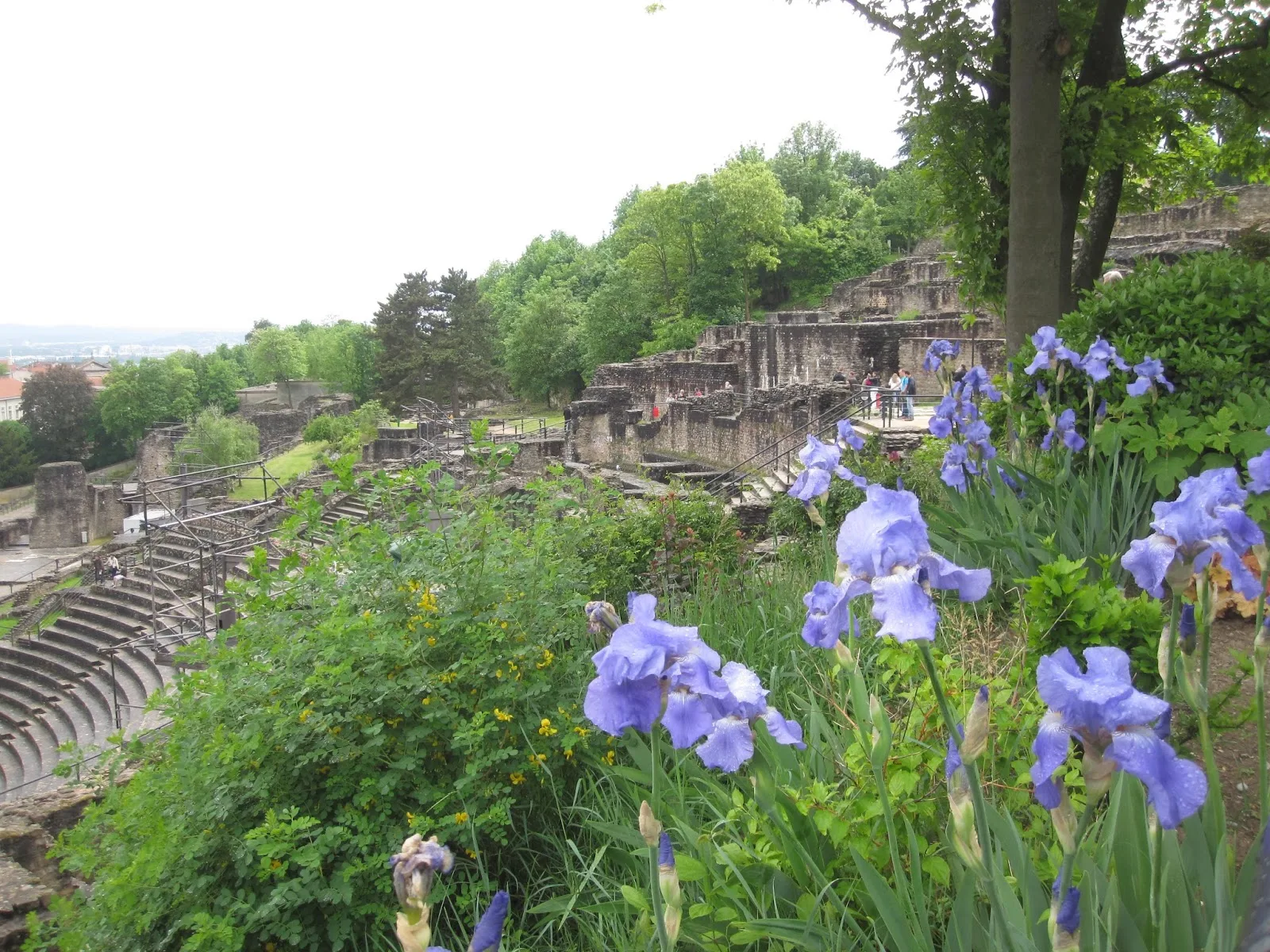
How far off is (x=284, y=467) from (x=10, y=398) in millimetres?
60867

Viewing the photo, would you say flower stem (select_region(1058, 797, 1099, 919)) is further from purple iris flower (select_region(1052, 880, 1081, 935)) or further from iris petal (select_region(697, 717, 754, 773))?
iris petal (select_region(697, 717, 754, 773))

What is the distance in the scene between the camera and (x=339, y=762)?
3.38m

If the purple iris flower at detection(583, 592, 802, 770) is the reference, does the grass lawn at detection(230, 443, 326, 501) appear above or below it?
below

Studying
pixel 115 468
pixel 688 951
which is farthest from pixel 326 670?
pixel 115 468

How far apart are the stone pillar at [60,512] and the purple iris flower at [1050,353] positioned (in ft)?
131

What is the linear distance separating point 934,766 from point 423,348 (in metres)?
48.1

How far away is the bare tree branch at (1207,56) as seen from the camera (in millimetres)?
7805

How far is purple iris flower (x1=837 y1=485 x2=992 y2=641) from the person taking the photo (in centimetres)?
132

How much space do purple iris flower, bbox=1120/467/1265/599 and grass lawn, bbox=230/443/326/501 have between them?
35172mm

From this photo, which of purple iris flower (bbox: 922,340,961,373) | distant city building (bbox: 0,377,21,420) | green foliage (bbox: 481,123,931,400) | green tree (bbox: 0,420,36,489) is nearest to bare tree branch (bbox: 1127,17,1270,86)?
purple iris flower (bbox: 922,340,961,373)

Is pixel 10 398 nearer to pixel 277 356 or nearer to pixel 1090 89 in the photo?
pixel 277 356

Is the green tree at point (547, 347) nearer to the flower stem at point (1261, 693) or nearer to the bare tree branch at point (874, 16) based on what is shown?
the bare tree branch at point (874, 16)

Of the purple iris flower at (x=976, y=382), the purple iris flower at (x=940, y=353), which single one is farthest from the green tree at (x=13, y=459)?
the purple iris flower at (x=976, y=382)

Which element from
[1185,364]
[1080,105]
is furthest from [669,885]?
[1080,105]
